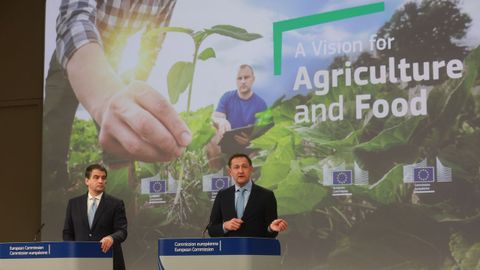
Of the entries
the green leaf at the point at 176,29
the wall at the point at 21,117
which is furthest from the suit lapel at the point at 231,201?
the wall at the point at 21,117

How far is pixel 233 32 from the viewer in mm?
7086

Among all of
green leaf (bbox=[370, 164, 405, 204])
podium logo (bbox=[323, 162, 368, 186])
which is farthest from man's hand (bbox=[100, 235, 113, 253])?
green leaf (bbox=[370, 164, 405, 204])

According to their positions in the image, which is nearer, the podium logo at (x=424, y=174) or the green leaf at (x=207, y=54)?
the podium logo at (x=424, y=174)

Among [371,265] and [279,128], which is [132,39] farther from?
[371,265]

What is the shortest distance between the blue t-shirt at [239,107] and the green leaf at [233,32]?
47 cm

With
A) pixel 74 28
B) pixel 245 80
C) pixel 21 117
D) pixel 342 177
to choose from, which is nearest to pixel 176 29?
pixel 245 80

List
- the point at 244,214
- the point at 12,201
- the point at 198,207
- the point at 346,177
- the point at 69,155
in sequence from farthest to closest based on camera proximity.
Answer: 1. the point at 12,201
2. the point at 69,155
3. the point at 198,207
4. the point at 346,177
5. the point at 244,214

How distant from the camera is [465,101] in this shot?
6.06 m

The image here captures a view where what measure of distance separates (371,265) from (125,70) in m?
2.83

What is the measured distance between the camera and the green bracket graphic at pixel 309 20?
652 cm

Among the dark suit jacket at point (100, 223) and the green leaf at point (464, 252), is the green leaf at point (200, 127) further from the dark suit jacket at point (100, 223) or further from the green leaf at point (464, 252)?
A: the green leaf at point (464, 252)

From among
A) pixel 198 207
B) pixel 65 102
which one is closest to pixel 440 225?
pixel 198 207

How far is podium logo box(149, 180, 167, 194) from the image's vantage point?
23.9 ft

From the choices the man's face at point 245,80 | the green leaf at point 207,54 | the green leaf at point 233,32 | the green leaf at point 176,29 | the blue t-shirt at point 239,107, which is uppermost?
the green leaf at point 176,29
